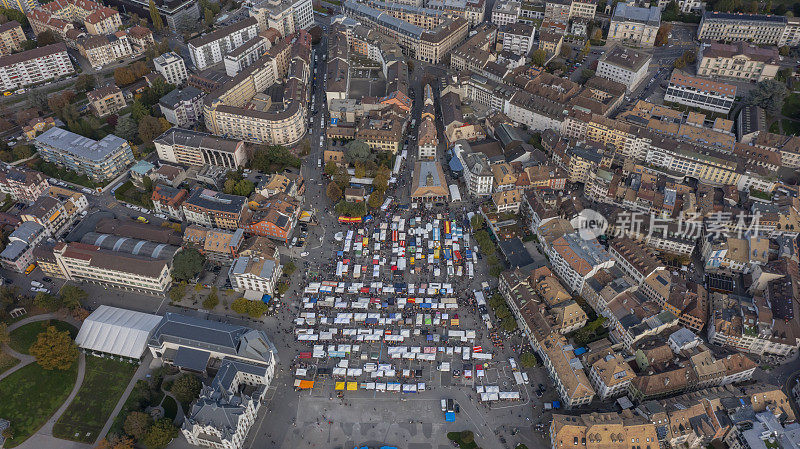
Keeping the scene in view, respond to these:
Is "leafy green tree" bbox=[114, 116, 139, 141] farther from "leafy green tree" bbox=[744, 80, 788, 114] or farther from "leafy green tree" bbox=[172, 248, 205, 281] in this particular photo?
"leafy green tree" bbox=[744, 80, 788, 114]

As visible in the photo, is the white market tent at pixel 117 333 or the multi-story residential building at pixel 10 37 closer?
the white market tent at pixel 117 333

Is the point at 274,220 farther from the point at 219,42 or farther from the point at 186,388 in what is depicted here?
the point at 219,42

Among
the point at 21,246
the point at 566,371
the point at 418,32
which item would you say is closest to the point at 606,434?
the point at 566,371

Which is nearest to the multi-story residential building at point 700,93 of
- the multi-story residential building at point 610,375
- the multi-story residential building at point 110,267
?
the multi-story residential building at point 610,375

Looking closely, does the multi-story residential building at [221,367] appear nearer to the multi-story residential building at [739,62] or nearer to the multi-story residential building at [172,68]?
the multi-story residential building at [172,68]

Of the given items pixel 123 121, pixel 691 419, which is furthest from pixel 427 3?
pixel 691 419
